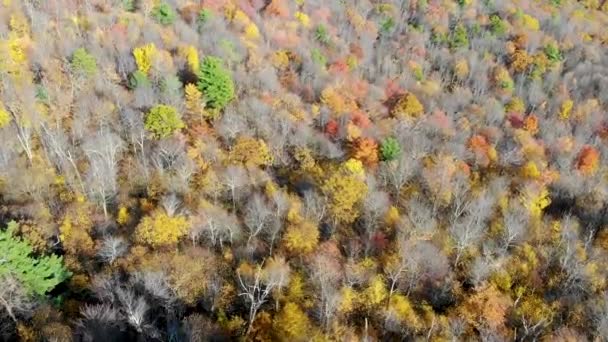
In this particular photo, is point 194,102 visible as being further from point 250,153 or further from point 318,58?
point 318,58

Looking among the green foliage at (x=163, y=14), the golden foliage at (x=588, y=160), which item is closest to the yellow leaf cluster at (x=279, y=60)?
the green foliage at (x=163, y=14)

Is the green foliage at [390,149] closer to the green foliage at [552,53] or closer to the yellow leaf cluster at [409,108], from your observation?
the yellow leaf cluster at [409,108]

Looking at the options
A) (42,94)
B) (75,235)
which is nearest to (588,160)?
(75,235)

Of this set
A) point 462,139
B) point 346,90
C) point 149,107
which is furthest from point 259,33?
point 462,139

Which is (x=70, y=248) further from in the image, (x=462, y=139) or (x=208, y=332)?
(x=462, y=139)

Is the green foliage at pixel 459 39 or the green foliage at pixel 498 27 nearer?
the green foliage at pixel 459 39

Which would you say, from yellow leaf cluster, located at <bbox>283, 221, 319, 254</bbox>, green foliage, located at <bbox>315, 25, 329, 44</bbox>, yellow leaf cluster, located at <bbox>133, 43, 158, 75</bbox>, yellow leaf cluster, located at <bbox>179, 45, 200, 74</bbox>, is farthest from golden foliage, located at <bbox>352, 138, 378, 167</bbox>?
green foliage, located at <bbox>315, 25, 329, 44</bbox>
